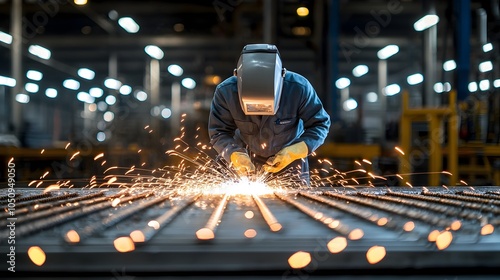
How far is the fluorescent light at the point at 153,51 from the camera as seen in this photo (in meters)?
11.8

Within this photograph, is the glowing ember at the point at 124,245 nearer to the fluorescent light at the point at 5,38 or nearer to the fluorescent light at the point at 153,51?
the fluorescent light at the point at 5,38

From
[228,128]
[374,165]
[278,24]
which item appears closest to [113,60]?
[278,24]

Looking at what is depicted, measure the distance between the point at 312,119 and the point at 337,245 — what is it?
5.92 feet

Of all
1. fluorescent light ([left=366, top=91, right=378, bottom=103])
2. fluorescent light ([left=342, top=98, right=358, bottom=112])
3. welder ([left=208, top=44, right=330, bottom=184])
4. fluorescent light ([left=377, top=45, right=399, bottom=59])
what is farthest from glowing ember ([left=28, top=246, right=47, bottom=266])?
fluorescent light ([left=366, top=91, right=378, bottom=103])

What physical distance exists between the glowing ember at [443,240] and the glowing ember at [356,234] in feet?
0.45

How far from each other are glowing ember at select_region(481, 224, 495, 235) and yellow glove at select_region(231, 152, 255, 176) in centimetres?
146

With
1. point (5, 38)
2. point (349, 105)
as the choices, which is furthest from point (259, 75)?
point (349, 105)

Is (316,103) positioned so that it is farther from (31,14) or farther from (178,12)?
(31,14)

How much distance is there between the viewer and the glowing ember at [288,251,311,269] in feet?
2.78

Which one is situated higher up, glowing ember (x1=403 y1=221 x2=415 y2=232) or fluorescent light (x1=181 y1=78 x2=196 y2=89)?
fluorescent light (x1=181 y1=78 x2=196 y2=89)

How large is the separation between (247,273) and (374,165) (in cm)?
544

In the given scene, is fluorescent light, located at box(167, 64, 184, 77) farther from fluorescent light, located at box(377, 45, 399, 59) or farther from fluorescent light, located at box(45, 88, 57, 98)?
fluorescent light, located at box(45, 88, 57, 98)

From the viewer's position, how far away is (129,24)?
998cm

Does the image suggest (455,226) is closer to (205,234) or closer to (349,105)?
(205,234)
